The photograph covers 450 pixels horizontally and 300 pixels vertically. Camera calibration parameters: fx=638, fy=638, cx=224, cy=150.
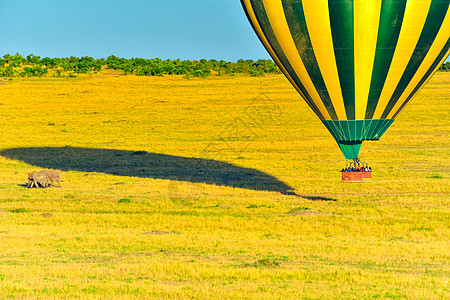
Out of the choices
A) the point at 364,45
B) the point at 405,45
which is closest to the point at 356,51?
the point at 364,45

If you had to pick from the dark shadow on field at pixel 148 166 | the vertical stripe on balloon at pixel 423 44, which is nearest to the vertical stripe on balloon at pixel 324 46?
A: the vertical stripe on balloon at pixel 423 44

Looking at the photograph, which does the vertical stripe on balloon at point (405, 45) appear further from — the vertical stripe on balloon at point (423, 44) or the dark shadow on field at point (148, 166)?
the dark shadow on field at point (148, 166)

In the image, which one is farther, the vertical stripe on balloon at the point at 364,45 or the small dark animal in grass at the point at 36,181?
the small dark animal in grass at the point at 36,181

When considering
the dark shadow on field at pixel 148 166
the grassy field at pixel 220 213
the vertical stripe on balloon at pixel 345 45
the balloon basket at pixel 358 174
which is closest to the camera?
the grassy field at pixel 220 213

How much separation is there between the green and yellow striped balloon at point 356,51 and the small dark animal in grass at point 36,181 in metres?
15.1

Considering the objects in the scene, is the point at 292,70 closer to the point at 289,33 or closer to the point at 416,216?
the point at 289,33

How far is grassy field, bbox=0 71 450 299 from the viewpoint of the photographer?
16922 millimetres

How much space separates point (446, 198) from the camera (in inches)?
1233

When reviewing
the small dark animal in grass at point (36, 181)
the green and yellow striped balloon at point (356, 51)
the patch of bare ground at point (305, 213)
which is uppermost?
the green and yellow striped balloon at point (356, 51)

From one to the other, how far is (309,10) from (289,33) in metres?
1.59

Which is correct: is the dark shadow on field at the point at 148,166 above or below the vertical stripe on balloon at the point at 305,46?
below

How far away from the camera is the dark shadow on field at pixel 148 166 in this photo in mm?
38719

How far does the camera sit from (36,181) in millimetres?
35531

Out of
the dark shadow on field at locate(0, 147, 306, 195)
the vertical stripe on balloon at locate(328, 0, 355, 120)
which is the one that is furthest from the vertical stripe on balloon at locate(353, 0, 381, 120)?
the dark shadow on field at locate(0, 147, 306, 195)
